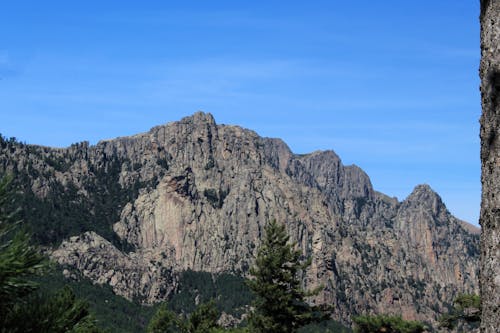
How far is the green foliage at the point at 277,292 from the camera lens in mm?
52156

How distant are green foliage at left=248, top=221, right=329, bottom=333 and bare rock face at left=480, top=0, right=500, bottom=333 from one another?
44.1 metres

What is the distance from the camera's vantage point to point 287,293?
52.4 m

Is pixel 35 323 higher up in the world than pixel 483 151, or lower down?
lower down

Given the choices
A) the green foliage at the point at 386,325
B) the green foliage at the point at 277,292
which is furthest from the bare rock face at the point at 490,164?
the green foliage at the point at 386,325

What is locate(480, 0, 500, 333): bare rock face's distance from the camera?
808cm

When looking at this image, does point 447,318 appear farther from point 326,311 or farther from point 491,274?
point 491,274

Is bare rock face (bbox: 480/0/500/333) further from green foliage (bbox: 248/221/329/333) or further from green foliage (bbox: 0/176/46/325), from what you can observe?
green foliage (bbox: 248/221/329/333)

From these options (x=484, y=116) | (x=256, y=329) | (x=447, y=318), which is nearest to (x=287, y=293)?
(x=256, y=329)

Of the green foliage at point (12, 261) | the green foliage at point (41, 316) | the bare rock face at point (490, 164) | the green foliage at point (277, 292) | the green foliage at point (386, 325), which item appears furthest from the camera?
the green foliage at point (386, 325)

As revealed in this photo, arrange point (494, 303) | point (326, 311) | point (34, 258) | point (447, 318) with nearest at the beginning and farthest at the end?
point (494, 303)
point (34, 258)
point (447, 318)
point (326, 311)

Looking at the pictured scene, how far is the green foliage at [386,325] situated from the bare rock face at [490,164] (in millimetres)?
66554

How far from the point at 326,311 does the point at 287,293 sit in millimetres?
4803

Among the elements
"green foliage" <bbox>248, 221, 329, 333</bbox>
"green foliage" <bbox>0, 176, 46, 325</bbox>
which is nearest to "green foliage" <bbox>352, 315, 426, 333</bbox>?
"green foliage" <bbox>248, 221, 329, 333</bbox>

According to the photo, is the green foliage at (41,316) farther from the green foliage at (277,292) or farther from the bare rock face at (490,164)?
the green foliage at (277,292)
